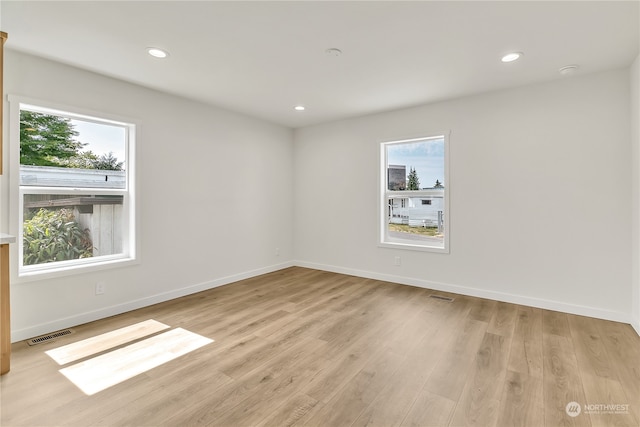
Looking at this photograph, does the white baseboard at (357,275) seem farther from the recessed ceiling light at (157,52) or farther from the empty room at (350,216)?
the recessed ceiling light at (157,52)

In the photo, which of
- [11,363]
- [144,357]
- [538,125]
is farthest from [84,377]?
[538,125]

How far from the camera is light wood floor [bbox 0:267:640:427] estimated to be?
169 centimetres

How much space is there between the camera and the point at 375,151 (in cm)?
461

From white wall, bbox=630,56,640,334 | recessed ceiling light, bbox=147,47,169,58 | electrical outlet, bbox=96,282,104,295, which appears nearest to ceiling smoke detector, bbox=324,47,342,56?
recessed ceiling light, bbox=147,47,169,58

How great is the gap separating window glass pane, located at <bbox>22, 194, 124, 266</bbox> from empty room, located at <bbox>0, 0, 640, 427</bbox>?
0.02 metres

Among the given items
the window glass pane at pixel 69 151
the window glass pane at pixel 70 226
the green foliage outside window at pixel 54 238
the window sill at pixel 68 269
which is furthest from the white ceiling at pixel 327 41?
the window sill at pixel 68 269

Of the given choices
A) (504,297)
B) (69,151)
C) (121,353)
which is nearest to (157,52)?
(69,151)

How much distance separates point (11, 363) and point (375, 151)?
4527 mm

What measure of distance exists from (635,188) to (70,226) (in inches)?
220

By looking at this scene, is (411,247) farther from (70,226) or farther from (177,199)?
(70,226)

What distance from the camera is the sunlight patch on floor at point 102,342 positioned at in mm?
2326

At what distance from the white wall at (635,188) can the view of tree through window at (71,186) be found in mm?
5186

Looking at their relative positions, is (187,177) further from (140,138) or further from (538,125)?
(538,125)

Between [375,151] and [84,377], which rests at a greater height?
[375,151]
